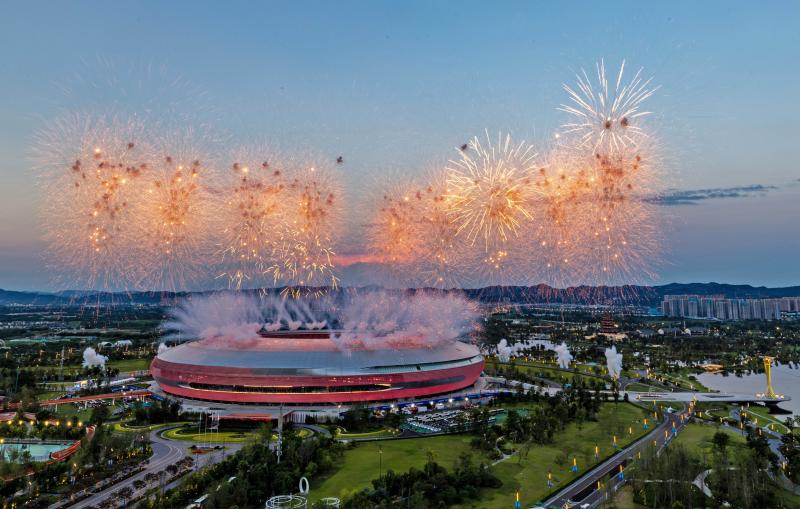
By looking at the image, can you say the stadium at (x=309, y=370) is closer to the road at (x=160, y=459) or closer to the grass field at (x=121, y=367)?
the road at (x=160, y=459)

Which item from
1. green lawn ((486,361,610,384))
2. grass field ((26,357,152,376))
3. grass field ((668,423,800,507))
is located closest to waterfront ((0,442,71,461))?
grass field ((26,357,152,376))

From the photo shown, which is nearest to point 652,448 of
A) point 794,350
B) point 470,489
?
point 470,489

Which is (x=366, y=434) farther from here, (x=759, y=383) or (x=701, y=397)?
(x=759, y=383)

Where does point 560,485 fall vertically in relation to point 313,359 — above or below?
below

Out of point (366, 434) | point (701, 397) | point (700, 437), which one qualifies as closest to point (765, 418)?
point (701, 397)

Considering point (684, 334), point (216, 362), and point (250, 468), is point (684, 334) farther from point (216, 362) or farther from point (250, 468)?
point (250, 468)

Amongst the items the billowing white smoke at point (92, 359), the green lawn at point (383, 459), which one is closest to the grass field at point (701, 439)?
the green lawn at point (383, 459)

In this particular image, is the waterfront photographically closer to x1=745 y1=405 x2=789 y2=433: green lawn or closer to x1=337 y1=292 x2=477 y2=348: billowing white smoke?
x1=337 y1=292 x2=477 y2=348: billowing white smoke
